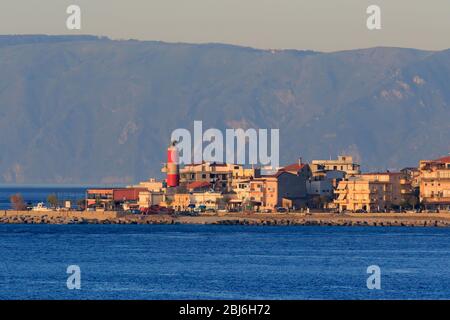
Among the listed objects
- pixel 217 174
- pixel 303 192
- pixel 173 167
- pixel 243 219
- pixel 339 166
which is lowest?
pixel 243 219

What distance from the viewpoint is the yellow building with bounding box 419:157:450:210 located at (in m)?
142

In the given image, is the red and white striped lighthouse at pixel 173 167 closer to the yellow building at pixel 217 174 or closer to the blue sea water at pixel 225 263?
the yellow building at pixel 217 174

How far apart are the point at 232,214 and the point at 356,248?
50664mm

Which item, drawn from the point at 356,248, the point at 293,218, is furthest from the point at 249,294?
the point at 293,218

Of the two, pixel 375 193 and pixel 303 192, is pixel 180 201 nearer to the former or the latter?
pixel 303 192

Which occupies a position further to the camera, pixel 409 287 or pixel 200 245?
pixel 200 245

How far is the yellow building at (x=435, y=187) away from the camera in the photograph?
141625 millimetres

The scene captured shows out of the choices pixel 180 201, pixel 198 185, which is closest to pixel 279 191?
pixel 180 201

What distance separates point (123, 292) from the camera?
58156 mm

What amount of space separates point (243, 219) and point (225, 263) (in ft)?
199

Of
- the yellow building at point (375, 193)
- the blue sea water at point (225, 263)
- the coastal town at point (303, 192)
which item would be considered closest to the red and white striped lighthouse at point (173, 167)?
the coastal town at point (303, 192)

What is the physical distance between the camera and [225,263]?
7619 centimetres
